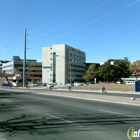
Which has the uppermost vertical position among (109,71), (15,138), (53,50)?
(53,50)

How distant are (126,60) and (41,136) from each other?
428 ft

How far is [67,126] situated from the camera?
36.0ft

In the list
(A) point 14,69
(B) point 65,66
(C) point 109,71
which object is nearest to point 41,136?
(C) point 109,71

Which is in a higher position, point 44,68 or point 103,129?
point 44,68

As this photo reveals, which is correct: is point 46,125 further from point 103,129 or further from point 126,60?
point 126,60

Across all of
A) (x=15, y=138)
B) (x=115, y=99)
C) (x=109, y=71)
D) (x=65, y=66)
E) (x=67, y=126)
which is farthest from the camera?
(x=65, y=66)

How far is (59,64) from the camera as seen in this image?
16125 cm

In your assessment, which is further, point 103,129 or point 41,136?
point 103,129

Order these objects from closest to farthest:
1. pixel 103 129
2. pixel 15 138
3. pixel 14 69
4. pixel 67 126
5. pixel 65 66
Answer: pixel 15 138 → pixel 103 129 → pixel 67 126 → pixel 65 66 → pixel 14 69

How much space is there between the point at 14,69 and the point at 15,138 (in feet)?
594

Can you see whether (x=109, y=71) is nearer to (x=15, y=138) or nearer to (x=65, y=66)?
(x=65, y=66)

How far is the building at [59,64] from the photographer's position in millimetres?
159875

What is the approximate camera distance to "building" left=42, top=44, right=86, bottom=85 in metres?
160

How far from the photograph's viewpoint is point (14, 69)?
18612 cm
